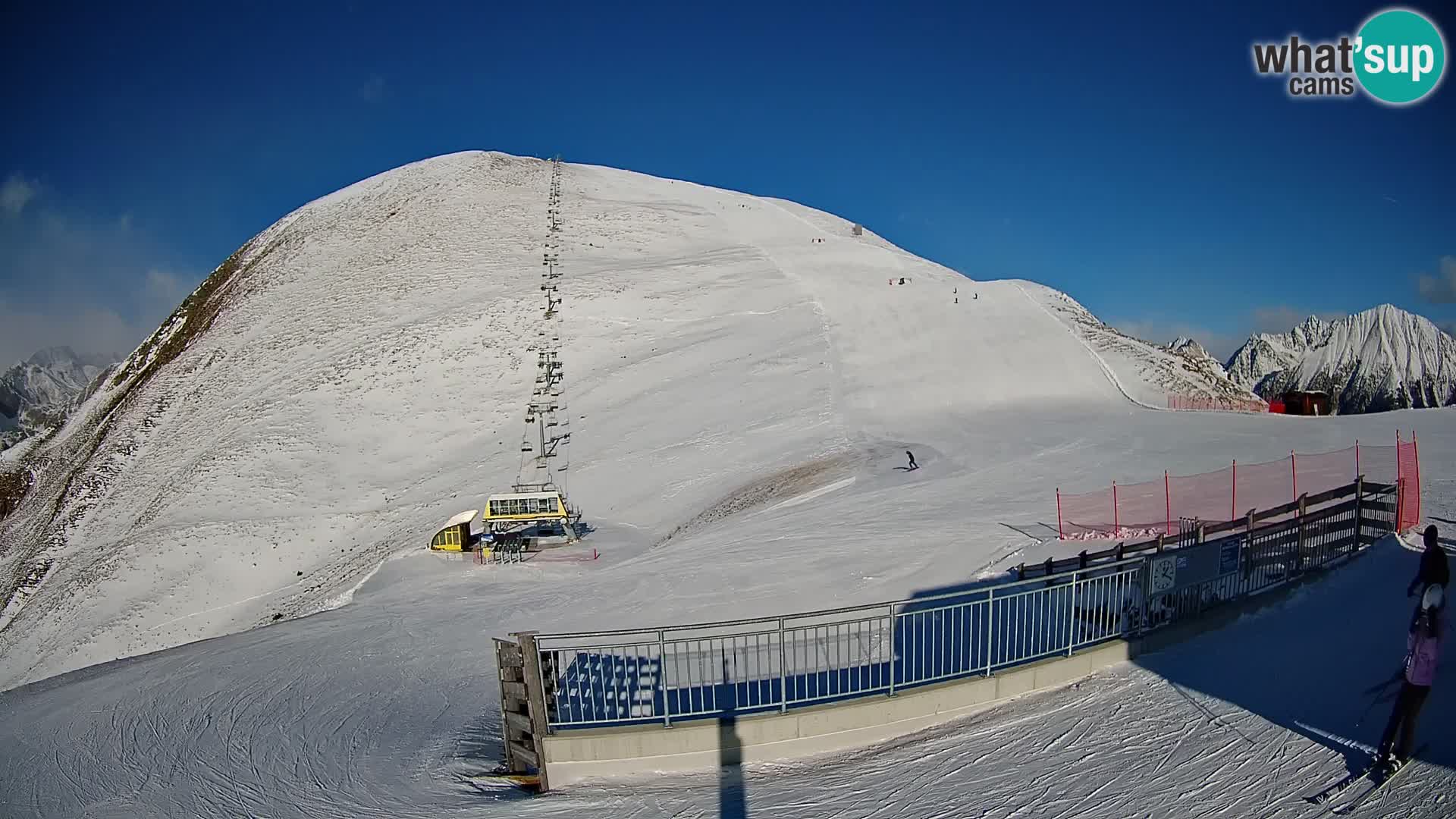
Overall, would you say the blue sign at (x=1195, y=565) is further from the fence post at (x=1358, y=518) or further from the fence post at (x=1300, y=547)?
the fence post at (x=1358, y=518)

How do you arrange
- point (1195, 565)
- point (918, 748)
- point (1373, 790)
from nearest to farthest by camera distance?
point (1373, 790)
point (918, 748)
point (1195, 565)

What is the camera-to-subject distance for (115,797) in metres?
10.1

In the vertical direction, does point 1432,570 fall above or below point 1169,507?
above

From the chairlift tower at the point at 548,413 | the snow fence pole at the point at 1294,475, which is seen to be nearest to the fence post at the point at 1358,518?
the snow fence pole at the point at 1294,475

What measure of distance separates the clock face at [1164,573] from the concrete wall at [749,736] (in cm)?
283

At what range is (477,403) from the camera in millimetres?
41125

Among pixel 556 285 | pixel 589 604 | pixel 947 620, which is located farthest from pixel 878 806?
pixel 556 285

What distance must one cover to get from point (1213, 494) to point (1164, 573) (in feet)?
32.8

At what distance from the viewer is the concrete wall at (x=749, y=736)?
8672 mm

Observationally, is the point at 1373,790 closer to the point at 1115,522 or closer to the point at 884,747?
the point at 884,747

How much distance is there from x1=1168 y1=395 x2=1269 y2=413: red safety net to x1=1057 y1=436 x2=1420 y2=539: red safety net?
1935cm

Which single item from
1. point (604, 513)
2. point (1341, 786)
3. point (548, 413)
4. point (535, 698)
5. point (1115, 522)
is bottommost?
point (604, 513)

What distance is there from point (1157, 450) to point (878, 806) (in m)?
23.9

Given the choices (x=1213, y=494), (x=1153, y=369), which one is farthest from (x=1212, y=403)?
(x=1213, y=494)
